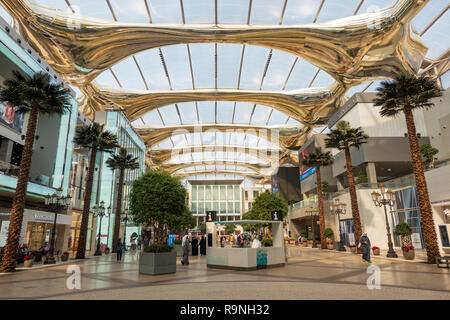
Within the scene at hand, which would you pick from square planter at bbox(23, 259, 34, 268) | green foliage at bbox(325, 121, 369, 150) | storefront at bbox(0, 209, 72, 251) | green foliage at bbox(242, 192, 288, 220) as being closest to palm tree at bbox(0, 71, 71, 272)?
square planter at bbox(23, 259, 34, 268)

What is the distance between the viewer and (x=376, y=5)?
21.2 meters

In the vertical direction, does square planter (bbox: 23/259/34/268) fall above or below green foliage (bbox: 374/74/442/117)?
below

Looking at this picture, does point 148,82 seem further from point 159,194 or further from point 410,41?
point 410,41

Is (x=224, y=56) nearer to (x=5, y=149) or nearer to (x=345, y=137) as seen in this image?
(x=345, y=137)

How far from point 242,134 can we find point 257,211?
62.7ft

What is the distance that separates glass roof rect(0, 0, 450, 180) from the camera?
21.5 meters

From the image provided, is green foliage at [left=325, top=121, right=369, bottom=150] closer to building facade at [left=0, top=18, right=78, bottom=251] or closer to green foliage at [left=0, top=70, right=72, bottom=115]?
green foliage at [left=0, top=70, right=72, bottom=115]

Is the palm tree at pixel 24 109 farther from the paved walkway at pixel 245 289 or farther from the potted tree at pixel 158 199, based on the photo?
the potted tree at pixel 158 199

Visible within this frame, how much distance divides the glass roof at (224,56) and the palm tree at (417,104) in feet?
33.1

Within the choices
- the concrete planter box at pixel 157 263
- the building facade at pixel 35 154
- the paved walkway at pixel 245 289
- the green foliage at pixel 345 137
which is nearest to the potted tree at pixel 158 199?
the concrete planter box at pixel 157 263

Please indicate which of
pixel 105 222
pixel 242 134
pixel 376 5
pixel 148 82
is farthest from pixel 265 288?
pixel 242 134

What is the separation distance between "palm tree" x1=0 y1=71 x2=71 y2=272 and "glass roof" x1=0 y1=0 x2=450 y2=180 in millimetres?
11000

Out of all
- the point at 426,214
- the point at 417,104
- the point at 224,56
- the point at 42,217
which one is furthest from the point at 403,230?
the point at 42,217

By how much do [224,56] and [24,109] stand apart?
19.7 m
